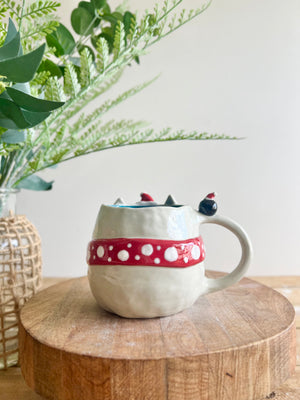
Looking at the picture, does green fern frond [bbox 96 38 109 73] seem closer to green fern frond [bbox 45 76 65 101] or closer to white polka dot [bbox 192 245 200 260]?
green fern frond [bbox 45 76 65 101]

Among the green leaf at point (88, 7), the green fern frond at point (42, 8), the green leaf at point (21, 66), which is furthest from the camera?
the green leaf at point (88, 7)

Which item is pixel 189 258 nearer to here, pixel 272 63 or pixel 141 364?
pixel 141 364

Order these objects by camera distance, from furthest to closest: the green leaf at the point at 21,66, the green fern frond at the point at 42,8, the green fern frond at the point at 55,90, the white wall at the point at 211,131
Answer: the white wall at the point at 211,131 → the green fern frond at the point at 55,90 → the green fern frond at the point at 42,8 → the green leaf at the point at 21,66

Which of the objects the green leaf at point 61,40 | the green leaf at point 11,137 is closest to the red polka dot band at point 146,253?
the green leaf at point 11,137

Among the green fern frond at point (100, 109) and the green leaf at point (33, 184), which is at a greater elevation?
the green fern frond at point (100, 109)

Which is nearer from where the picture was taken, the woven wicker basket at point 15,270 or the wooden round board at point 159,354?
the wooden round board at point 159,354

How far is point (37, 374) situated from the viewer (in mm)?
383

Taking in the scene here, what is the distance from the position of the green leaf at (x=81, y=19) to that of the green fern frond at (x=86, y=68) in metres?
0.14

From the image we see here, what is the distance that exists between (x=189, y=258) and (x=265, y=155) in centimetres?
63

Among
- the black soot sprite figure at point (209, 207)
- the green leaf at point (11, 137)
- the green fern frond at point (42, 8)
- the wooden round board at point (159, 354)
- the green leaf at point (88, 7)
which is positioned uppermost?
the green leaf at point (88, 7)

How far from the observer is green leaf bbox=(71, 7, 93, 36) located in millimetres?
597

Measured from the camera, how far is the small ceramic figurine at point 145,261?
440mm

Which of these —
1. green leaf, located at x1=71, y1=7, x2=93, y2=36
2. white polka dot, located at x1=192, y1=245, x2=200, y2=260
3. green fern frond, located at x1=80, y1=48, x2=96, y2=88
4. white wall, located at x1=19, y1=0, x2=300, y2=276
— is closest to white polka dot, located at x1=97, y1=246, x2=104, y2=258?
white polka dot, located at x1=192, y1=245, x2=200, y2=260

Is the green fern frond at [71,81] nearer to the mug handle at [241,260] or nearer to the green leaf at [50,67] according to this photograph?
the green leaf at [50,67]
